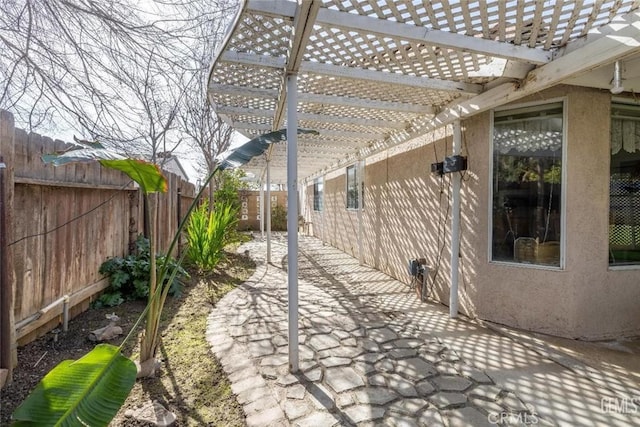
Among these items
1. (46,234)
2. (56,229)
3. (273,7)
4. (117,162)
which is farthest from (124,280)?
(273,7)

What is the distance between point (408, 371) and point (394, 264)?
3.71 m

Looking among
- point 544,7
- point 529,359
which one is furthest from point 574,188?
point 544,7

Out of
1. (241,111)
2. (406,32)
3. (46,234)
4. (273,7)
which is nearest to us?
(273,7)

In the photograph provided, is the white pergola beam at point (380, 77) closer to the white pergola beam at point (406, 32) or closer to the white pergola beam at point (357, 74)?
the white pergola beam at point (357, 74)


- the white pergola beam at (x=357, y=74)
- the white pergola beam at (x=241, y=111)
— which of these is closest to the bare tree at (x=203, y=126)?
the white pergola beam at (x=241, y=111)

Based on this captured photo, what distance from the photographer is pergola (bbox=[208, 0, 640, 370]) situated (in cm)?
228

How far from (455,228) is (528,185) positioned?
3.20 ft

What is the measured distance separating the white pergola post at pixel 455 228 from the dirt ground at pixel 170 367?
9.88ft

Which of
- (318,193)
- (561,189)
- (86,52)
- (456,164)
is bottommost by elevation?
(561,189)

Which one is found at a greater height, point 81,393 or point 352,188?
point 352,188

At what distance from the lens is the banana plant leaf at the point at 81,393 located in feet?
5.13

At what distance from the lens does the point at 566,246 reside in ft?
11.7

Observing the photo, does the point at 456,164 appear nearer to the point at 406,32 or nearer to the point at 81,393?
the point at 406,32

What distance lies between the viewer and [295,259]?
2859 millimetres
